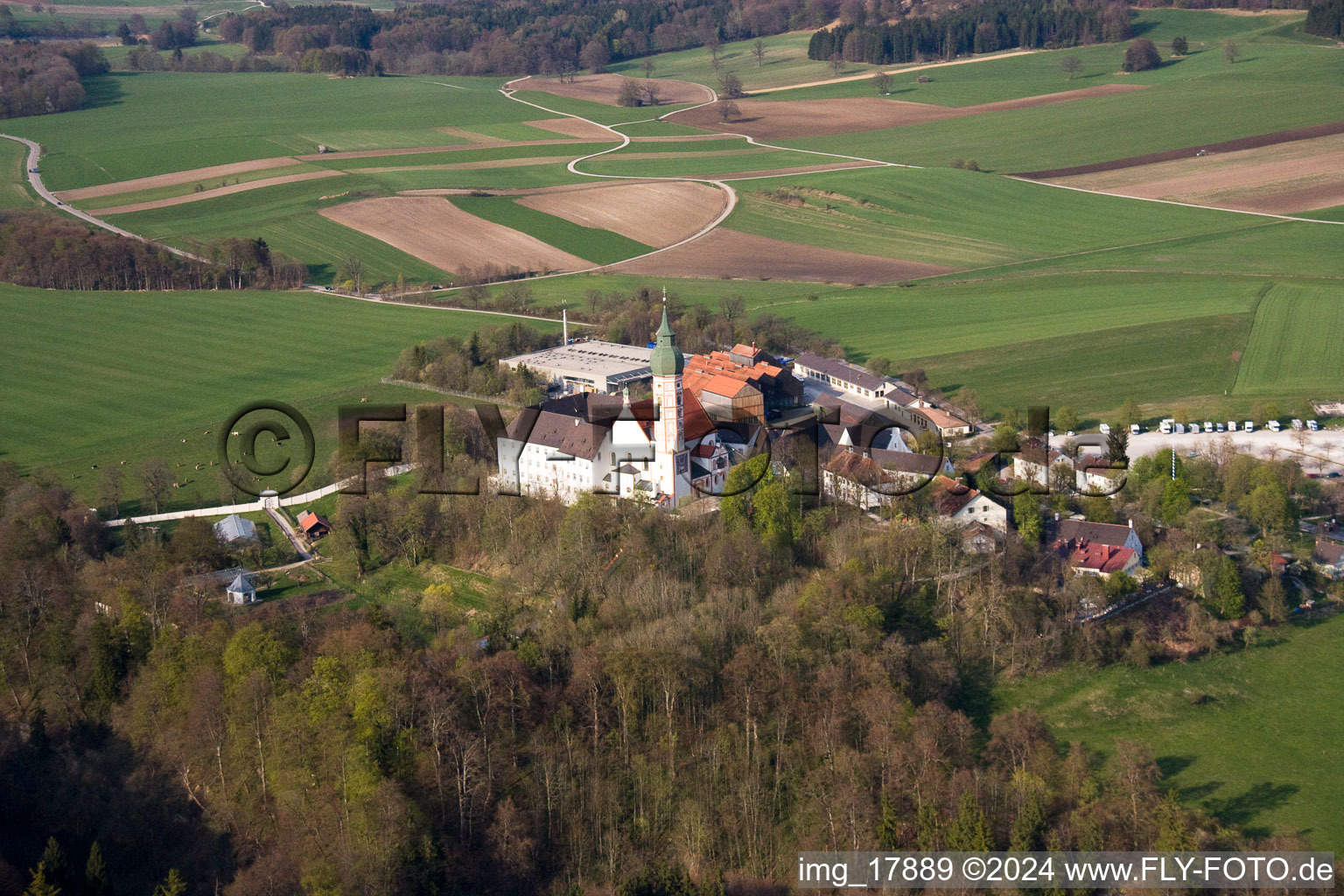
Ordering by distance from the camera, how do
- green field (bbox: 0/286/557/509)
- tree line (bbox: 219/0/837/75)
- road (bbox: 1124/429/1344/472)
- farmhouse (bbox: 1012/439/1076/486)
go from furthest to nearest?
1. tree line (bbox: 219/0/837/75)
2. green field (bbox: 0/286/557/509)
3. road (bbox: 1124/429/1344/472)
4. farmhouse (bbox: 1012/439/1076/486)

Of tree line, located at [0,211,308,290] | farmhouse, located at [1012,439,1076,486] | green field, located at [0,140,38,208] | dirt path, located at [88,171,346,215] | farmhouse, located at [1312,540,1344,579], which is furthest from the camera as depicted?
dirt path, located at [88,171,346,215]

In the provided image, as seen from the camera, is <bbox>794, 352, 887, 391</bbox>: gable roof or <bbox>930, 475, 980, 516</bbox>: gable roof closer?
<bbox>930, 475, 980, 516</bbox>: gable roof

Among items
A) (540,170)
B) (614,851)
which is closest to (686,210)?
(540,170)

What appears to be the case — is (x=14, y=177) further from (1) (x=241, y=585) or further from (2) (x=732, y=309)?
(1) (x=241, y=585)

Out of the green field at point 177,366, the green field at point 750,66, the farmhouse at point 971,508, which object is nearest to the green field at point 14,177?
the green field at point 177,366

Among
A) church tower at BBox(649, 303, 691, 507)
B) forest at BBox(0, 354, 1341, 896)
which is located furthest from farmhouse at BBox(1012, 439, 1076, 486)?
church tower at BBox(649, 303, 691, 507)

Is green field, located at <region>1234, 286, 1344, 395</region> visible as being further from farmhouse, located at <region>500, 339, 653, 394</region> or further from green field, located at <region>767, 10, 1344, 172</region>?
green field, located at <region>767, 10, 1344, 172</region>

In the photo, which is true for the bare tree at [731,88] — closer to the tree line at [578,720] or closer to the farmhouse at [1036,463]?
the farmhouse at [1036,463]
